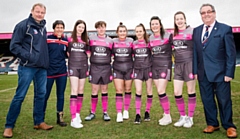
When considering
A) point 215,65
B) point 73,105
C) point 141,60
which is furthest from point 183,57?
point 73,105

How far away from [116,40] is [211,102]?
2.06 metres

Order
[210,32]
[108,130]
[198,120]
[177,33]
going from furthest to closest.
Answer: [198,120]
[177,33]
[108,130]
[210,32]

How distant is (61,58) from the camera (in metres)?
4.49

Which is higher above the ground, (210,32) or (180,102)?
(210,32)

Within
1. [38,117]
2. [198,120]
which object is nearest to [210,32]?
[198,120]

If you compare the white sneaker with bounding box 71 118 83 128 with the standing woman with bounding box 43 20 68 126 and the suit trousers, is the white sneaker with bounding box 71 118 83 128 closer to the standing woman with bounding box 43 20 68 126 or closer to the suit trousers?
the standing woman with bounding box 43 20 68 126

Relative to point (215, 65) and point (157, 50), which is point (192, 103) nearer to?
point (215, 65)

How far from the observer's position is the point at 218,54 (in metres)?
3.67

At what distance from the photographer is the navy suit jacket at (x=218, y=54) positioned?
357 cm

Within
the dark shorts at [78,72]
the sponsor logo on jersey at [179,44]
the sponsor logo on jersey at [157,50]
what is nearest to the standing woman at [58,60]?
the dark shorts at [78,72]

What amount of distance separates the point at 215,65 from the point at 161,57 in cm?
105

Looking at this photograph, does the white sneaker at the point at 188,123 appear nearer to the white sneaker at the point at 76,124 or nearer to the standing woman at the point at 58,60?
the white sneaker at the point at 76,124

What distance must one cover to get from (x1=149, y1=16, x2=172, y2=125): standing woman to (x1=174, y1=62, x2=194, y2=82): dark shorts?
18 cm

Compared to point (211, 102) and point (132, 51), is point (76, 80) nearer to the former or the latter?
point (132, 51)
